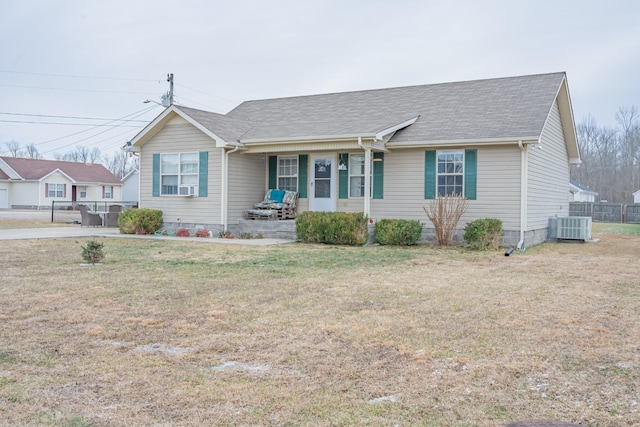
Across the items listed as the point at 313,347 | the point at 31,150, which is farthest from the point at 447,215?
the point at 31,150

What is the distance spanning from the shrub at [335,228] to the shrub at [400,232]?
0.47 meters

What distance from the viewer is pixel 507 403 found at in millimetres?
3469

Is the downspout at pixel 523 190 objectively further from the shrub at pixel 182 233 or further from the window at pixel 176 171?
the shrub at pixel 182 233

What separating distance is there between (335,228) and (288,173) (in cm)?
354

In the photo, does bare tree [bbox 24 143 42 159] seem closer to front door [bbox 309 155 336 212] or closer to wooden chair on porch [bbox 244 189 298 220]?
wooden chair on porch [bbox 244 189 298 220]

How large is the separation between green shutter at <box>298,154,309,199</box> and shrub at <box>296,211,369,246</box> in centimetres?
199

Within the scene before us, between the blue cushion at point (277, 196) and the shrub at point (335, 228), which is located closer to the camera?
the shrub at point (335, 228)

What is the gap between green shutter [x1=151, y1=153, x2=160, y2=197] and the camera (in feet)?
56.1

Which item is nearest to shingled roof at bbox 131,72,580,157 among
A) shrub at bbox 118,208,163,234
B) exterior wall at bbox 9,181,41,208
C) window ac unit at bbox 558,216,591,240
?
shrub at bbox 118,208,163,234

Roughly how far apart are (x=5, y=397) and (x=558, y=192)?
17.8 m

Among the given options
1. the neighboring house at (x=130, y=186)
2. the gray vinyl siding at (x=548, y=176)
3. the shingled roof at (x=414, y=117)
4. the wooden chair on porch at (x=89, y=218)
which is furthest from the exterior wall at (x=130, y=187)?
the gray vinyl siding at (x=548, y=176)

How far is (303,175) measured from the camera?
16688 millimetres

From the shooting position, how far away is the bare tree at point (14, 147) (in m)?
73.8

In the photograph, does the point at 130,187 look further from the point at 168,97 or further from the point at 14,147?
the point at 14,147
